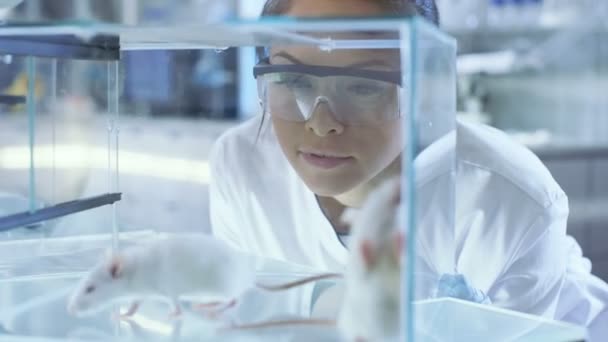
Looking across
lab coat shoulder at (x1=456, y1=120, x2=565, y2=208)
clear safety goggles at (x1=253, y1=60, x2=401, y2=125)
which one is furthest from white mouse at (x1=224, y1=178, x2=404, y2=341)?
lab coat shoulder at (x1=456, y1=120, x2=565, y2=208)

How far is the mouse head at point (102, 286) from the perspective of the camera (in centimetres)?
62

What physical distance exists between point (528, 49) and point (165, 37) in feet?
9.57

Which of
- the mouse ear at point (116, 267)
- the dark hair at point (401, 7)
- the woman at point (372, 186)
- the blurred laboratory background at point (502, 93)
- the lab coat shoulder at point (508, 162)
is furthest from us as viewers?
the blurred laboratory background at point (502, 93)

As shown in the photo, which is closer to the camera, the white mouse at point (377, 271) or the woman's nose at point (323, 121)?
the white mouse at point (377, 271)

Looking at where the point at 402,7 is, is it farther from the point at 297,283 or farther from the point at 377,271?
the point at 377,271

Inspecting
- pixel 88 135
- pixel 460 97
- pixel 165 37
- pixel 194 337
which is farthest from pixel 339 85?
pixel 460 97

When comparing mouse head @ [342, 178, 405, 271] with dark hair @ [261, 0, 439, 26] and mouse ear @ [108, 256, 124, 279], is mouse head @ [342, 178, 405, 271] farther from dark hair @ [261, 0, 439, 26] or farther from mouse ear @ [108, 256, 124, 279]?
dark hair @ [261, 0, 439, 26]

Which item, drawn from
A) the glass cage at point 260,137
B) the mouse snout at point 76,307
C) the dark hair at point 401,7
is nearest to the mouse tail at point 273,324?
the glass cage at point 260,137

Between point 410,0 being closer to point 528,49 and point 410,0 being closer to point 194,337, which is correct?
point 194,337

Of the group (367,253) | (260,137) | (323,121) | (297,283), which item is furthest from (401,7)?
(367,253)

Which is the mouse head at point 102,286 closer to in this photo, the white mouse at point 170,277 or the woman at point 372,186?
the white mouse at point 170,277

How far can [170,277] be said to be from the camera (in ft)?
2.05

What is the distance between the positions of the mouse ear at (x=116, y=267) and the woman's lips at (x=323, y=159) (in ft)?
0.74

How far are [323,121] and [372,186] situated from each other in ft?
0.49
